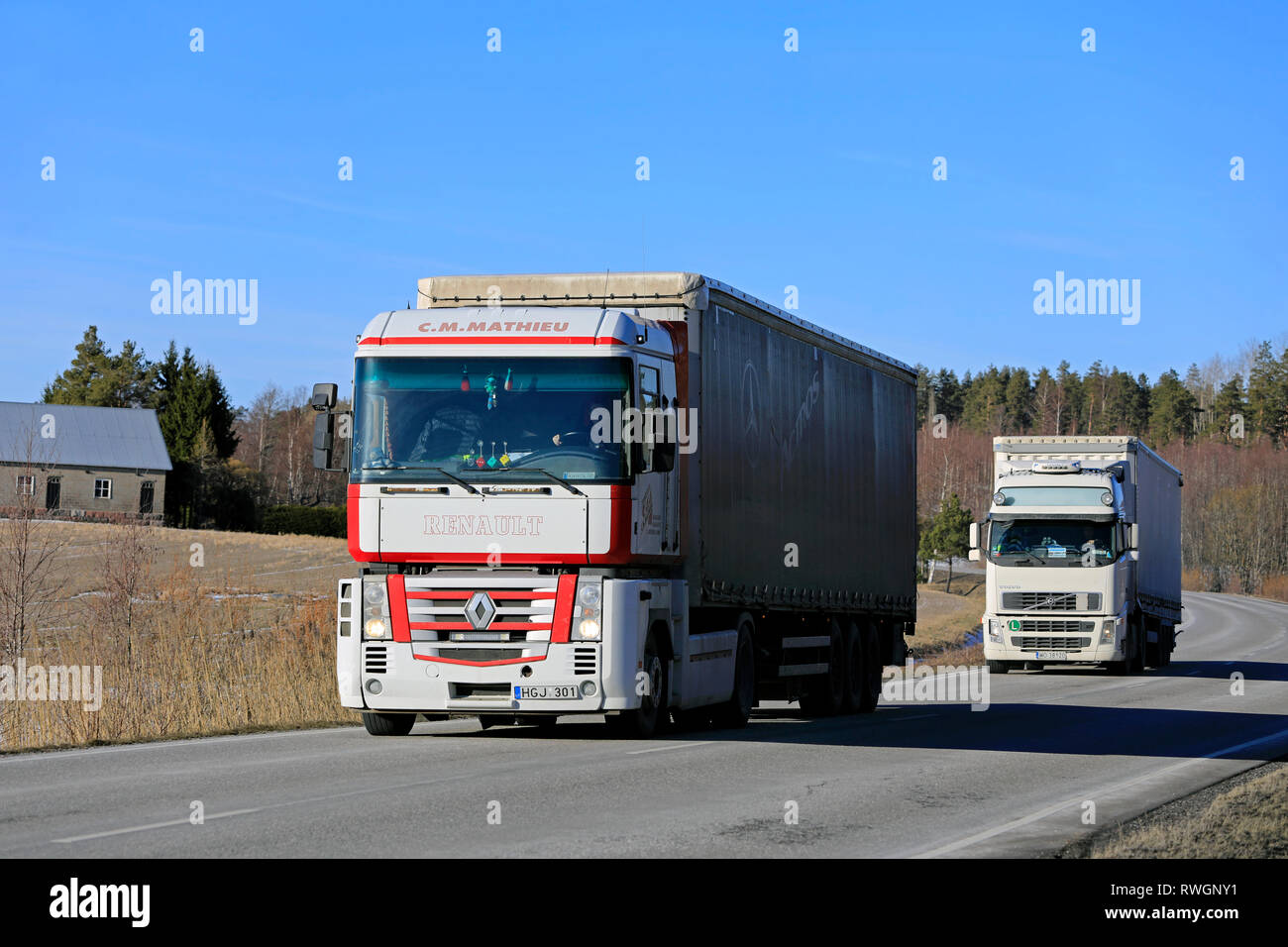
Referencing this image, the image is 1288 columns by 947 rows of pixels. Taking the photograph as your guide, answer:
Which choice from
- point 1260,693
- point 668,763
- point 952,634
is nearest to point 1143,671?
point 1260,693

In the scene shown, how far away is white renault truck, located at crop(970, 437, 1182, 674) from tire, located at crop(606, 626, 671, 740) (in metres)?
17.5

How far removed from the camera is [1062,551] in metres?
32.9

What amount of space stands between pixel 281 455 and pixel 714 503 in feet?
450

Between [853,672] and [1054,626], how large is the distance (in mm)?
12783

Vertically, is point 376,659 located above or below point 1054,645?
above

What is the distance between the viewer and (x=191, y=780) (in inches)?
471

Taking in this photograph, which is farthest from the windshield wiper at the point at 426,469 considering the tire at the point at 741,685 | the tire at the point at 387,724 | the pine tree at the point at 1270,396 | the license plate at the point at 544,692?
the pine tree at the point at 1270,396

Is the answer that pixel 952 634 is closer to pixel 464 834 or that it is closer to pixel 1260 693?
pixel 1260 693

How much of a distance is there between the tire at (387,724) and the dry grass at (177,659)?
1.71m

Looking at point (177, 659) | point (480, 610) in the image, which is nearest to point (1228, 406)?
point (177, 659)

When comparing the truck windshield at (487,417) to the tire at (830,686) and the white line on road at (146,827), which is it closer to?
the white line on road at (146,827)

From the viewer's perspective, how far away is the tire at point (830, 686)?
21.0 metres

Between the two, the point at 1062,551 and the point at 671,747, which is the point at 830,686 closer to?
the point at 671,747

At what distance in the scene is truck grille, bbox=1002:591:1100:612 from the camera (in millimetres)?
32906
